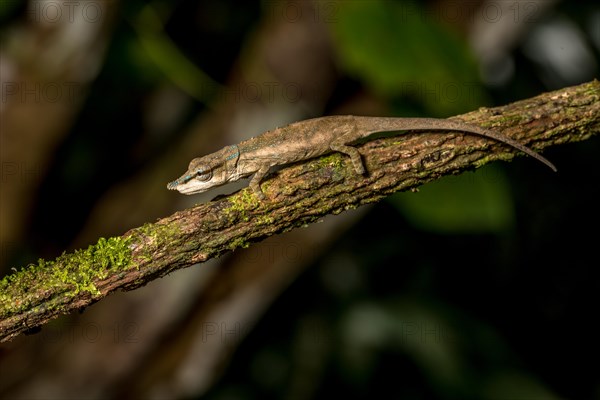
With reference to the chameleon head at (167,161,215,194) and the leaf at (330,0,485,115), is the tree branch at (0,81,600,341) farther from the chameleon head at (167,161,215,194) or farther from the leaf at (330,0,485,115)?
the chameleon head at (167,161,215,194)

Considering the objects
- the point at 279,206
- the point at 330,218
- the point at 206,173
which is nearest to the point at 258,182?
the point at 279,206

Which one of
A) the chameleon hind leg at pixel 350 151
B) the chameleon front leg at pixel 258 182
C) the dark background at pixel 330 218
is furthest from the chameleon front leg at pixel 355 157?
the dark background at pixel 330 218

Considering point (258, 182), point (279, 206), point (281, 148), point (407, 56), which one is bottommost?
point (279, 206)

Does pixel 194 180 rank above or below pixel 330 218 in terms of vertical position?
below

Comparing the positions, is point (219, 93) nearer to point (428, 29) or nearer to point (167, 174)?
point (167, 174)

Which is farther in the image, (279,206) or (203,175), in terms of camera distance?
(203,175)

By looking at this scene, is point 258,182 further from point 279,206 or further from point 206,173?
point 206,173

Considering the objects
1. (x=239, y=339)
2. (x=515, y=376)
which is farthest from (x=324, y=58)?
(x=515, y=376)
